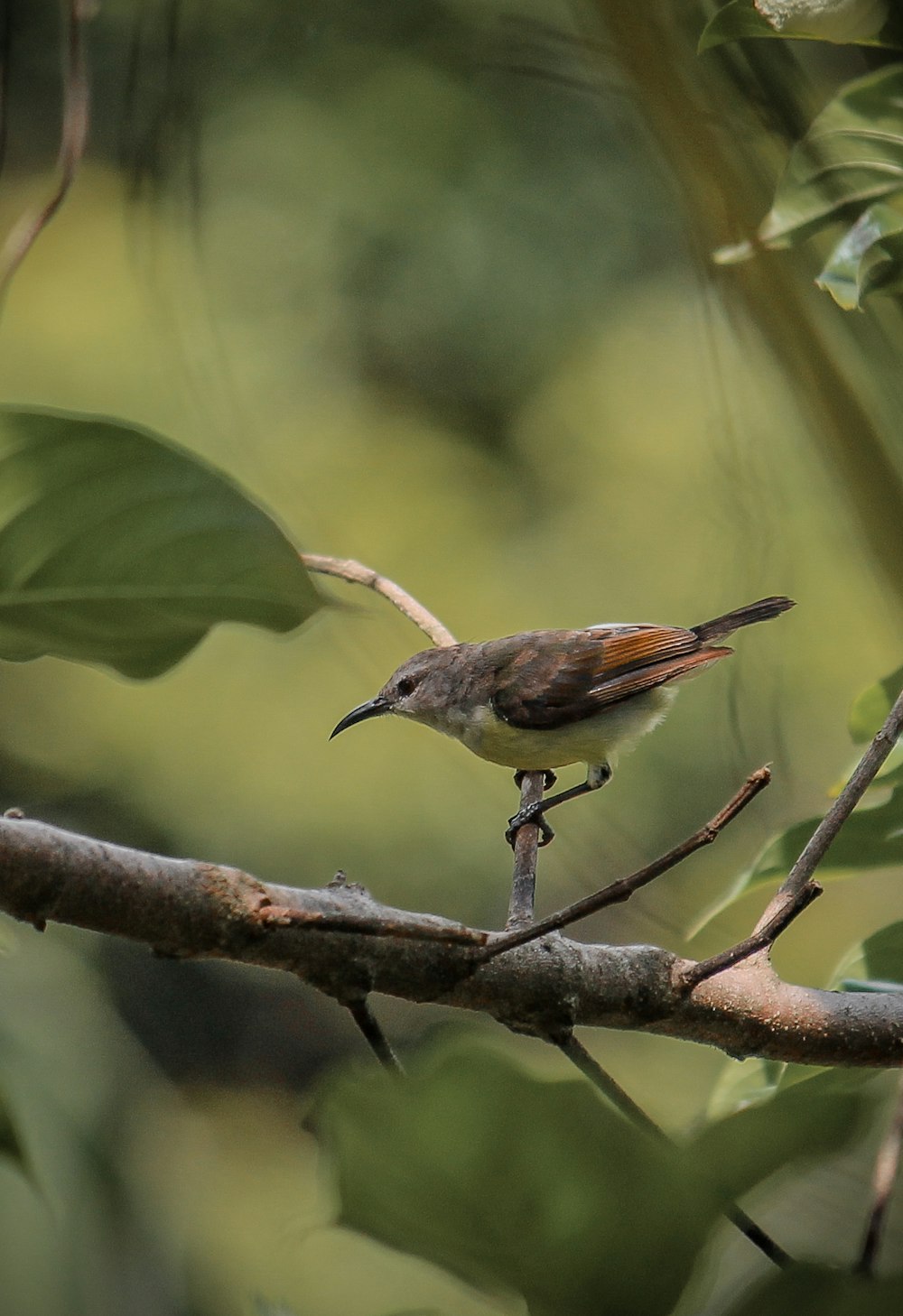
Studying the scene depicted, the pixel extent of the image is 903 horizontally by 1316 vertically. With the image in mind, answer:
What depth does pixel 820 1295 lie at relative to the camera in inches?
13.0

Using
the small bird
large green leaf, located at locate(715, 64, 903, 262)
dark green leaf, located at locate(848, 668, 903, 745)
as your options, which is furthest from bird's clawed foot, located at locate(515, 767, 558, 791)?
large green leaf, located at locate(715, 64, 903, 262)

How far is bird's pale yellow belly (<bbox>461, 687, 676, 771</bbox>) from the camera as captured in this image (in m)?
1.96

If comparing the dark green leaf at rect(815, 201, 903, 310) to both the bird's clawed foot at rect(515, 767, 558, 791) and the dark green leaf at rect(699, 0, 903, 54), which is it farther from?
the bird's clawed foot at rect(515, 767, 558, 791)

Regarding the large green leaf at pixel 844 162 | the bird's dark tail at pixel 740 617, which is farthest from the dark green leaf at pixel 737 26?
the bird's dark tail at pixel 740 617

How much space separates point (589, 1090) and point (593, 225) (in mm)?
4828

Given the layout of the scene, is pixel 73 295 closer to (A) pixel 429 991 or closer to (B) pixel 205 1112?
(B) pixel 205 1112

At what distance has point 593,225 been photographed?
15.7 feet

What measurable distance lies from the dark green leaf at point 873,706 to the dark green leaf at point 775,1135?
78cm

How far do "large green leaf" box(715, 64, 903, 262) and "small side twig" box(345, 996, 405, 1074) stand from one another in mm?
775

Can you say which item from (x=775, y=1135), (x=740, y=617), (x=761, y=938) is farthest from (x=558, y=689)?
(x=775, y=1135)

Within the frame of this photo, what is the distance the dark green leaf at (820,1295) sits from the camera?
1.05ft

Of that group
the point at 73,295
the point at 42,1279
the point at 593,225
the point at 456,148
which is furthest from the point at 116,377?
the point at 42,1279

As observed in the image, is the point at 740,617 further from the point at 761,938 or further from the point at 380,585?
the point at 761,938

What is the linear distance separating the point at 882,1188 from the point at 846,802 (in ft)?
1.31
